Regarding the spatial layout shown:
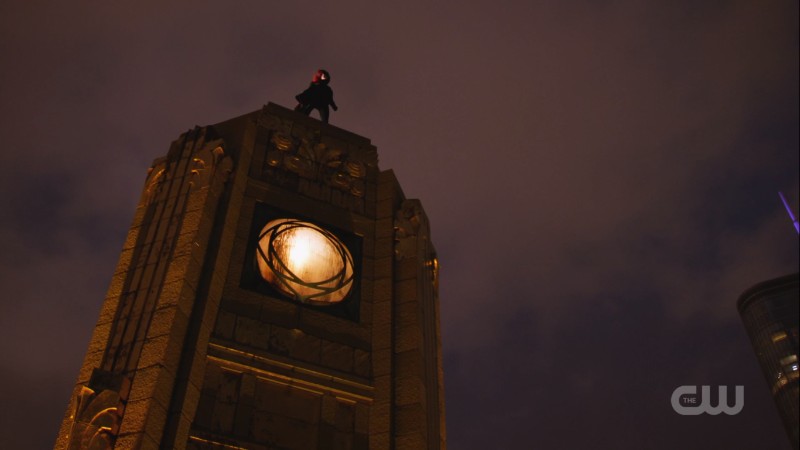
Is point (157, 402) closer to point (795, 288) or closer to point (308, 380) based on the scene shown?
point (308, 380)

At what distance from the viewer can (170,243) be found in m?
15.9

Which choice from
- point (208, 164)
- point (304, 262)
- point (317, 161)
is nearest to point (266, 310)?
point (304, 262)

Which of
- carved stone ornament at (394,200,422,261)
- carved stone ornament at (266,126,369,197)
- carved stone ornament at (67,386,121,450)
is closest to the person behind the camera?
carved stone ornament at (67,386,121,450)

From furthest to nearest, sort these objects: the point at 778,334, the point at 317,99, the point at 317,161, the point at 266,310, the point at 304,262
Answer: the point at 778,334 → the point at 317,99 → the point at 317,161 → the point at 304,262 → the point at 266,310

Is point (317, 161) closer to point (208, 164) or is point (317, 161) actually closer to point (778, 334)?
point (208, 164)

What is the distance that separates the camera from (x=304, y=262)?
1670 centimetres

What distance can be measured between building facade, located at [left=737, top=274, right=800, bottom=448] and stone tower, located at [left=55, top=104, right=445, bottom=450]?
12250 centimetres

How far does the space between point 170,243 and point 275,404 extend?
4.68 meters

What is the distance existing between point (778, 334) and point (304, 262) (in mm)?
131730

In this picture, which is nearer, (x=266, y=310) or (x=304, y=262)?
(x=266, y=310)

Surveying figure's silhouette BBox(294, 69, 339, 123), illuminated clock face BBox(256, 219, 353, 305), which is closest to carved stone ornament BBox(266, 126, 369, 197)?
illuminated clock face BBox(256, 219, 353, 305)

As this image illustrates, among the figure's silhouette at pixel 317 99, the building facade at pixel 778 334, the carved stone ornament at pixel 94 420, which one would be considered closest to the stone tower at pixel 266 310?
the carved stone ornament at pixel 94 420

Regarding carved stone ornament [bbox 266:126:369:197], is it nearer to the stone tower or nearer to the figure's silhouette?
the stone tower

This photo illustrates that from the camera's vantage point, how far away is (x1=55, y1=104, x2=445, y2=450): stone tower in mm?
13172
